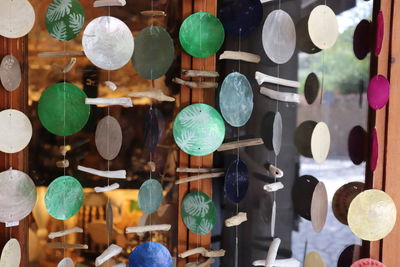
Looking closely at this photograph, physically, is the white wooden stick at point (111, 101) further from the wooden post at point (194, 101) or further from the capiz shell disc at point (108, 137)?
the wooden post at point (194, 101)

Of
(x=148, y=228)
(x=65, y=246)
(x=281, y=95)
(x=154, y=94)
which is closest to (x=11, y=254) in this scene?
(x=65, y=246)

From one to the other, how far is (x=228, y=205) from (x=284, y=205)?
19cm

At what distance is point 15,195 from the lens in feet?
4.15

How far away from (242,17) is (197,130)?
40 centimetres

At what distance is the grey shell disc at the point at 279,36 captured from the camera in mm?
1286

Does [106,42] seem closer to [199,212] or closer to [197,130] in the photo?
[197,130]

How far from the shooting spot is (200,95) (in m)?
1.32

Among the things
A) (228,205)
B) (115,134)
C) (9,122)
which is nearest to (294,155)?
(228,205)

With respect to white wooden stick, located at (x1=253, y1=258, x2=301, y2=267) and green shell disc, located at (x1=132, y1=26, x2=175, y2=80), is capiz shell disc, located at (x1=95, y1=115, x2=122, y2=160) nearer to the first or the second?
green shell disc, located at (x1=132, y1=26, x2=175, y2=80)

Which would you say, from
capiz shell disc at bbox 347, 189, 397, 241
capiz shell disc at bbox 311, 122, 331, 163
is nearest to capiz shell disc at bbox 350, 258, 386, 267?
capiz shell disc at bbox 347, 189, 397, 241

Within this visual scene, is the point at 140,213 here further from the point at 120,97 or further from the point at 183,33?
the point at 183,33

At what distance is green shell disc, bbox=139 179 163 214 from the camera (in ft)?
4.24

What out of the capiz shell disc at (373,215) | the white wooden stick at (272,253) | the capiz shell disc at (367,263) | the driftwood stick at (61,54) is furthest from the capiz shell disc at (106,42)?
the capiz shell disc at (367,263)

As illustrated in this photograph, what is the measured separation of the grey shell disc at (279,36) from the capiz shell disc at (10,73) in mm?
800
